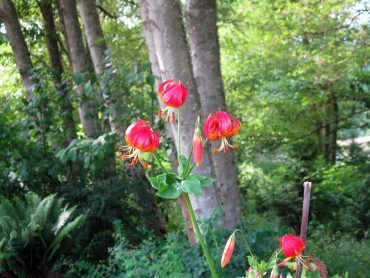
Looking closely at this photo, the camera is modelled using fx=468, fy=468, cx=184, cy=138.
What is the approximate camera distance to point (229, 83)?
34.9ft

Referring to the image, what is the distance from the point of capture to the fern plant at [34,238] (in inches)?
150

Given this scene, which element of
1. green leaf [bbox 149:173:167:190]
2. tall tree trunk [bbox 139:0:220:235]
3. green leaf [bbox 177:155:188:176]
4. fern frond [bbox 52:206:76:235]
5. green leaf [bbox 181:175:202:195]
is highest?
tall tree trunk [bbox 139:0:220:235]

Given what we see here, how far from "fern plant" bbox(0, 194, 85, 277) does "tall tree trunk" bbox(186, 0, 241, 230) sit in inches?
57.9

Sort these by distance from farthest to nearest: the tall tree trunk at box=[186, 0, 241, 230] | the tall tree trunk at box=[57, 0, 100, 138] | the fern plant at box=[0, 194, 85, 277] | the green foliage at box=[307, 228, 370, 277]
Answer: the tall tree trunk at box=[57, 0, 100, 138], the tall tree trunk at box=[186, 0, 241, 230], the green foliage at box=[307, 228, 370, 277], the fern plant at box=[0, 194, 85, 277]

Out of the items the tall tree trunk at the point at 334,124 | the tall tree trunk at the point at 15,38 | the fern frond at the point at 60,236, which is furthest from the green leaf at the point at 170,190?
the tall tree trunk at the point at 334,124

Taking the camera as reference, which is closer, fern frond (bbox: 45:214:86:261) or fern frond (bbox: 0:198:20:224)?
fern frond (bbox: 45:214:86:261)

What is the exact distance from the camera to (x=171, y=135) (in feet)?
15.7

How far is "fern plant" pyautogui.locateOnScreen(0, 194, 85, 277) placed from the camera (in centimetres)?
382

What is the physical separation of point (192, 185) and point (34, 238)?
3.06 metres

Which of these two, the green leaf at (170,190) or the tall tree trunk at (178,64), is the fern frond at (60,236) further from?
the green leaf at (170,190)

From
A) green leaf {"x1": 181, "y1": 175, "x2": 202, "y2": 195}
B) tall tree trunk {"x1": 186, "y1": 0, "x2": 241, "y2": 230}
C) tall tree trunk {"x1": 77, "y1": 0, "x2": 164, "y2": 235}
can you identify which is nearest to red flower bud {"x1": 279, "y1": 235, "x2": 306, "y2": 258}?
green leaf {"x1": 181, "y1": 175, "x2": 202, "y2": 195}

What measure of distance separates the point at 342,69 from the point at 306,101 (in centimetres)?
175

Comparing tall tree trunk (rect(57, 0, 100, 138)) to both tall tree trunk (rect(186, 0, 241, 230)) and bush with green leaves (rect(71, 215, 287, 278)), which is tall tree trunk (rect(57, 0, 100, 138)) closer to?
tall tree trunk (rect(186, 0, 241, 230))

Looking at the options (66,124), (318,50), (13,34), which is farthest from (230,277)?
(318,50)
